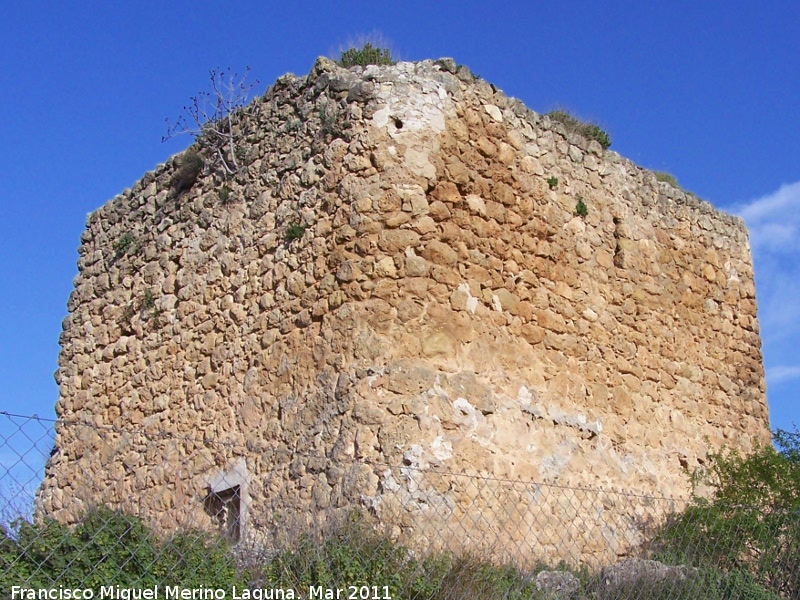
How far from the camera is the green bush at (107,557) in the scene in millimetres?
4281

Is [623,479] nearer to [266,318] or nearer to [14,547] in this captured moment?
[266,318]

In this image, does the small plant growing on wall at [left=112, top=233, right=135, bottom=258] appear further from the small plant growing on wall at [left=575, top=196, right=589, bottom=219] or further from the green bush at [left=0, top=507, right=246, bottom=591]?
the green bush at [left=0, top=507, right=246, bottom=591]

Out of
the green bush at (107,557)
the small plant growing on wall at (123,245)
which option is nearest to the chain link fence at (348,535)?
the green bush at (107,557)

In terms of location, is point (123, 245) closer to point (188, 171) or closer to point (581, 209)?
point (188, 171)

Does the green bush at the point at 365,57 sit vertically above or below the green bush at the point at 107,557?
above

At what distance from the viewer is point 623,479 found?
7602 mm

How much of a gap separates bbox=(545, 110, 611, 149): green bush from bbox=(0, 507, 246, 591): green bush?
5.29 m

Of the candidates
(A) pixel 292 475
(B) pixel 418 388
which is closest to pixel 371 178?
(B) pixel 418 388

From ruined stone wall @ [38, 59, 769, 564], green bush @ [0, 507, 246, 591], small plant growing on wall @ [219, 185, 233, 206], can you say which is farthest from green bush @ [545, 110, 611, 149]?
green bush @ [0, 507, 246, 591]

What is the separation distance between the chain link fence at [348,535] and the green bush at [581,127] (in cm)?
327

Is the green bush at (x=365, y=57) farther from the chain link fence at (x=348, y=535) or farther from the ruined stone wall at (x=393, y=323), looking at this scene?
the chain link fence at (x=348, y=535)

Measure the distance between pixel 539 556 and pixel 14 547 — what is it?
3552mm

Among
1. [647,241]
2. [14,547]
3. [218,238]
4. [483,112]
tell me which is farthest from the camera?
[647,241]

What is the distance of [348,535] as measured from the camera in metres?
5.23
